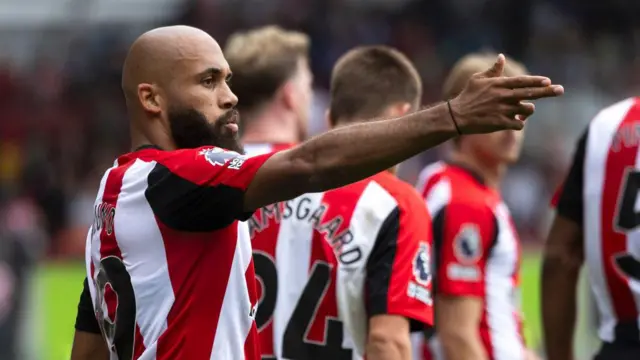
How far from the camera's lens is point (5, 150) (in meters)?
15.8

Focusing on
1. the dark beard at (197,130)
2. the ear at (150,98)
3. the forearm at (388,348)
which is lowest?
the forearm at (388,348)

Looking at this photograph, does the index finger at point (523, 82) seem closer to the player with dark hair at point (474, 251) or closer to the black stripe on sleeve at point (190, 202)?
the black stripe on sleeve at point (190, 202)

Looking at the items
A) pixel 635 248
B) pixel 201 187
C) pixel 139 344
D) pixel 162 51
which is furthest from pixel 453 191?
pixel 201 187

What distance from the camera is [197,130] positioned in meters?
3.47

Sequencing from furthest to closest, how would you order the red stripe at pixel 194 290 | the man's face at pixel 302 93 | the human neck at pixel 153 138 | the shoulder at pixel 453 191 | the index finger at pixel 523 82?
the shoulder at pixel 453 191 → the man's face at pixel 302 93 → the human neck at pixel 153 138 → the red stripe at pixel 194 290 → the index finger at pixel 523 82

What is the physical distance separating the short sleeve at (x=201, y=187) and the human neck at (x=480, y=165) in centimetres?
248

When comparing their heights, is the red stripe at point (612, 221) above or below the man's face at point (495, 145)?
below

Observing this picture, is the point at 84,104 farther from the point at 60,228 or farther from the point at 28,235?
the point at 28,235

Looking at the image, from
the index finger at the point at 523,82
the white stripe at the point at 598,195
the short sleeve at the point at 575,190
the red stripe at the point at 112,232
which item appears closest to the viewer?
the index finger at the point at 523,82

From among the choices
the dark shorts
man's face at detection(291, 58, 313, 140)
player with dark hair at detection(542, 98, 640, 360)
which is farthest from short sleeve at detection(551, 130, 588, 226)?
man's face at detection(291, 58, 313, 140)

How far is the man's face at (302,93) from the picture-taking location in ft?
15.8

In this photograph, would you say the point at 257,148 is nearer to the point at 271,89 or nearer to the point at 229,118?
the point at 271,89

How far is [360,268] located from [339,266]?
80mm

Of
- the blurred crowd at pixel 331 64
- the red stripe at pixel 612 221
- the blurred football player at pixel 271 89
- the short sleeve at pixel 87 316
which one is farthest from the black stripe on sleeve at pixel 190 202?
the blurred crowd at pixel 331 64
